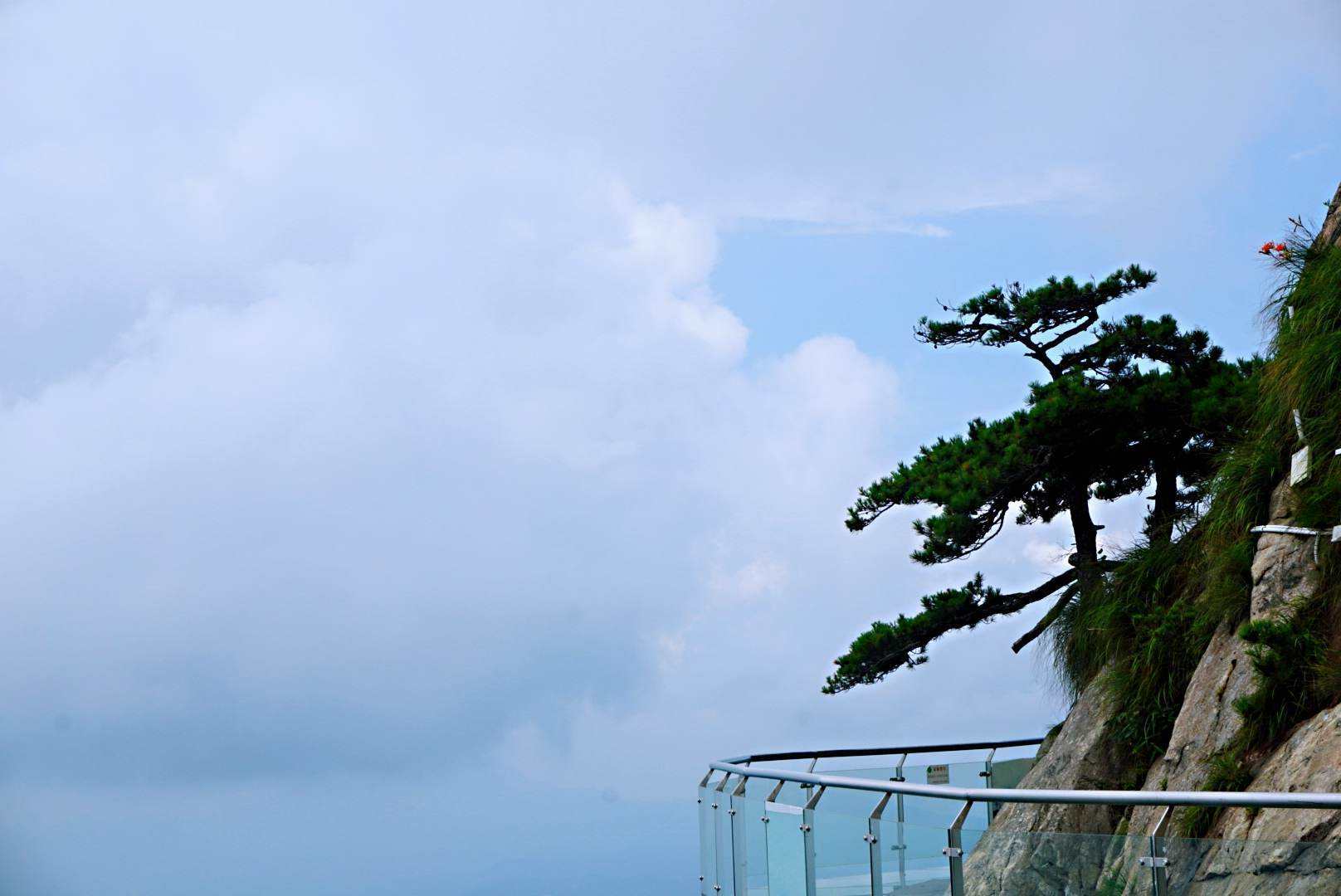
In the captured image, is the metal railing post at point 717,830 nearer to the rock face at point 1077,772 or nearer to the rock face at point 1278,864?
the rock face at point 1077,772

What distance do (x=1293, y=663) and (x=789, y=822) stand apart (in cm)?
302

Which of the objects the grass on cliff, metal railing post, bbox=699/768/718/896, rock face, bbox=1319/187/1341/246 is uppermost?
rock face, bbox=1319/187/1341/246

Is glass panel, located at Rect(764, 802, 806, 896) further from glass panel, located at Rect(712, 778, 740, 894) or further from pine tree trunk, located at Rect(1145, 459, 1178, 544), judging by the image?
pine tree trunk, located at Rect(1145, 459, 1178, 544)

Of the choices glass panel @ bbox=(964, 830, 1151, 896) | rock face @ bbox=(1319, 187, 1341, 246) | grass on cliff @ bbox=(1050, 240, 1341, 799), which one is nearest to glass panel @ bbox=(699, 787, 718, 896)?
grass on cliff @ bbox=(1050, 240, 1341, 799)

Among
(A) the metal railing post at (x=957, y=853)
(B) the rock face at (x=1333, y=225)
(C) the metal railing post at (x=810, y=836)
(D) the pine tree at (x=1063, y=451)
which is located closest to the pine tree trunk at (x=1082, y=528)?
(D) the pine tree at (x=1063, y=451)

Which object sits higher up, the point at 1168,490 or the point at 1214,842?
the point at 1168,490

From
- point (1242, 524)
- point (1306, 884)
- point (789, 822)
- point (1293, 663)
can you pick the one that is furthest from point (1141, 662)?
point (1306, 884)

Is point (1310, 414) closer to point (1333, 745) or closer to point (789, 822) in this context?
point (1333, 745)

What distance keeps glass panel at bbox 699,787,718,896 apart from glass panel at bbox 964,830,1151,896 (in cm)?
395

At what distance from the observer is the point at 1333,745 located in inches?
236

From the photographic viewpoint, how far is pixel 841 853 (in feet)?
19.1

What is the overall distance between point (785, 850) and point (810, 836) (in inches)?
18.3

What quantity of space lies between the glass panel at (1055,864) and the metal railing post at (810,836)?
4.62ft

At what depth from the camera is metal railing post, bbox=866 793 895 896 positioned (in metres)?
5.33
